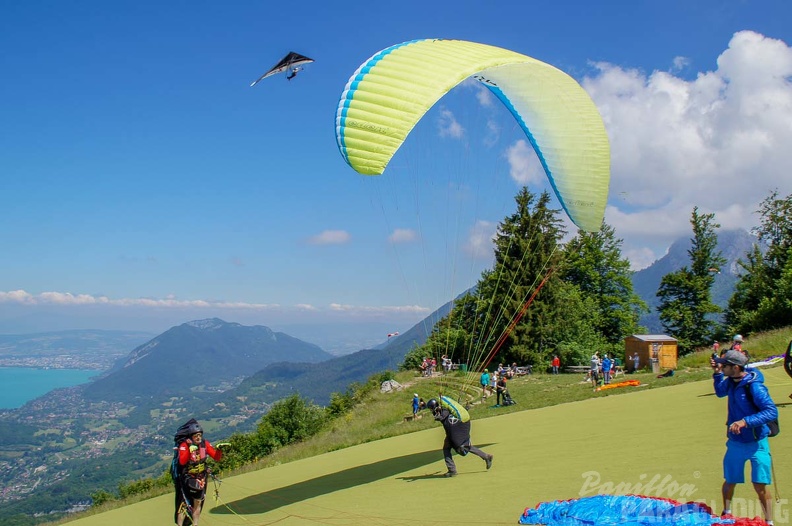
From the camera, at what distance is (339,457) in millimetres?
13344

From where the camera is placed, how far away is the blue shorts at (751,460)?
4289mm

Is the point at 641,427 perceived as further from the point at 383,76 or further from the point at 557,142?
the point at 383,76

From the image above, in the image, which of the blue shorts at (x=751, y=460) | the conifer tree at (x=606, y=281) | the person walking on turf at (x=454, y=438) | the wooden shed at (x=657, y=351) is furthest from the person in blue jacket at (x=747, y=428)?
the conifer tree at (x=606, y=281)

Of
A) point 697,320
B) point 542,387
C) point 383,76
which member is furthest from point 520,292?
point 383,76

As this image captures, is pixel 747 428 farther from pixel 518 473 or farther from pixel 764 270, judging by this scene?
pixel 764 270

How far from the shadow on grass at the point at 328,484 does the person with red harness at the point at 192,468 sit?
4.90 ft

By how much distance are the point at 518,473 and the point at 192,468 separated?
3875 millimetres

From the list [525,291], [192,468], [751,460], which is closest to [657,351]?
[525,291]

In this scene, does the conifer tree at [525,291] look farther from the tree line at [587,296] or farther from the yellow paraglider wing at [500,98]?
the yellow paraglider wing at [500,98]

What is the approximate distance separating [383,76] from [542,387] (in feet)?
62.8

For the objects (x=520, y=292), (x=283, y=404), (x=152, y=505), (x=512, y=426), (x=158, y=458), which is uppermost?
(x=520, y=292)

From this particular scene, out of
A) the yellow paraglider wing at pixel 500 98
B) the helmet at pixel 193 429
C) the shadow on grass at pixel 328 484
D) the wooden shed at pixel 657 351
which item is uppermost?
the yellow paraglider wing at pixel 500 98

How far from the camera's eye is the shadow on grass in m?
8.38

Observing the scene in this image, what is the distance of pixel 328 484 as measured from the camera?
920cm
